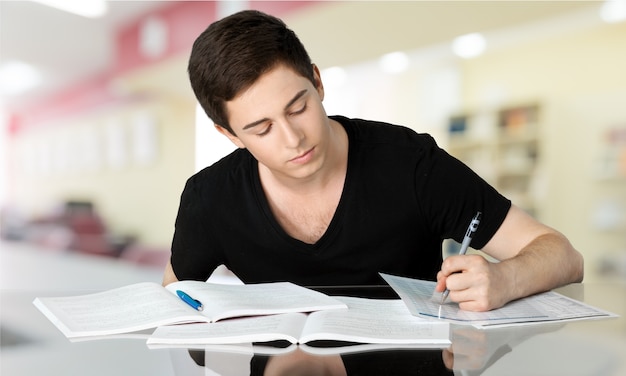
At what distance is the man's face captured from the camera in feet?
3.44

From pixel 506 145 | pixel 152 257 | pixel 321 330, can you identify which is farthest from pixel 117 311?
pixel 506 145

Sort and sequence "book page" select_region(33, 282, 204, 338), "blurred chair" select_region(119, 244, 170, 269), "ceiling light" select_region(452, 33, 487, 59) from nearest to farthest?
"book page" select_region(33, 282, 204, 338) < "blurred chair" select_region(119, 244, 170, 269) < "ceiling light" select_region(452, 33, 487, 59)

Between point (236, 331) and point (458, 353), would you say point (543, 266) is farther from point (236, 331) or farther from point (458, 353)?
point (236, 331)

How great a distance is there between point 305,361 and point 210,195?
29.1 inches

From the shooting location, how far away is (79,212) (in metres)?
7.86

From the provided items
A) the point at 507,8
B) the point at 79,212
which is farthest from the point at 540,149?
the point at 79,212

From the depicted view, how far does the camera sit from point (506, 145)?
536cm

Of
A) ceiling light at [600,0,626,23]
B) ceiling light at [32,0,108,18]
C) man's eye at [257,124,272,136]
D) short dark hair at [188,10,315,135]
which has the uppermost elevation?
ceiling light at [32,0,108,18]

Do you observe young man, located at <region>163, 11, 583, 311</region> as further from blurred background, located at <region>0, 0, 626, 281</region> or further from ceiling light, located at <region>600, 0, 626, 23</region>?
ceiling light, located at <region>600, 0, 626, 23</region>

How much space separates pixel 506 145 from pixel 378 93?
188cm

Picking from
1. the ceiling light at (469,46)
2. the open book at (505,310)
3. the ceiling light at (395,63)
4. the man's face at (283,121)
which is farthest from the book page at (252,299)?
the ceiling light at (395,63)

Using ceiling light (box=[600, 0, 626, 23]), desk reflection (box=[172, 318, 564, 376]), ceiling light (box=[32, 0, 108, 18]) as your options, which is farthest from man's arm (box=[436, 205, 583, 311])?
ceiling light (box=[32, 0, 108, 18])

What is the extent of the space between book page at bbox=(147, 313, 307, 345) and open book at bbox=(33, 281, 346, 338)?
2 cm

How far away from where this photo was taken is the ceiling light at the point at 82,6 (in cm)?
514
